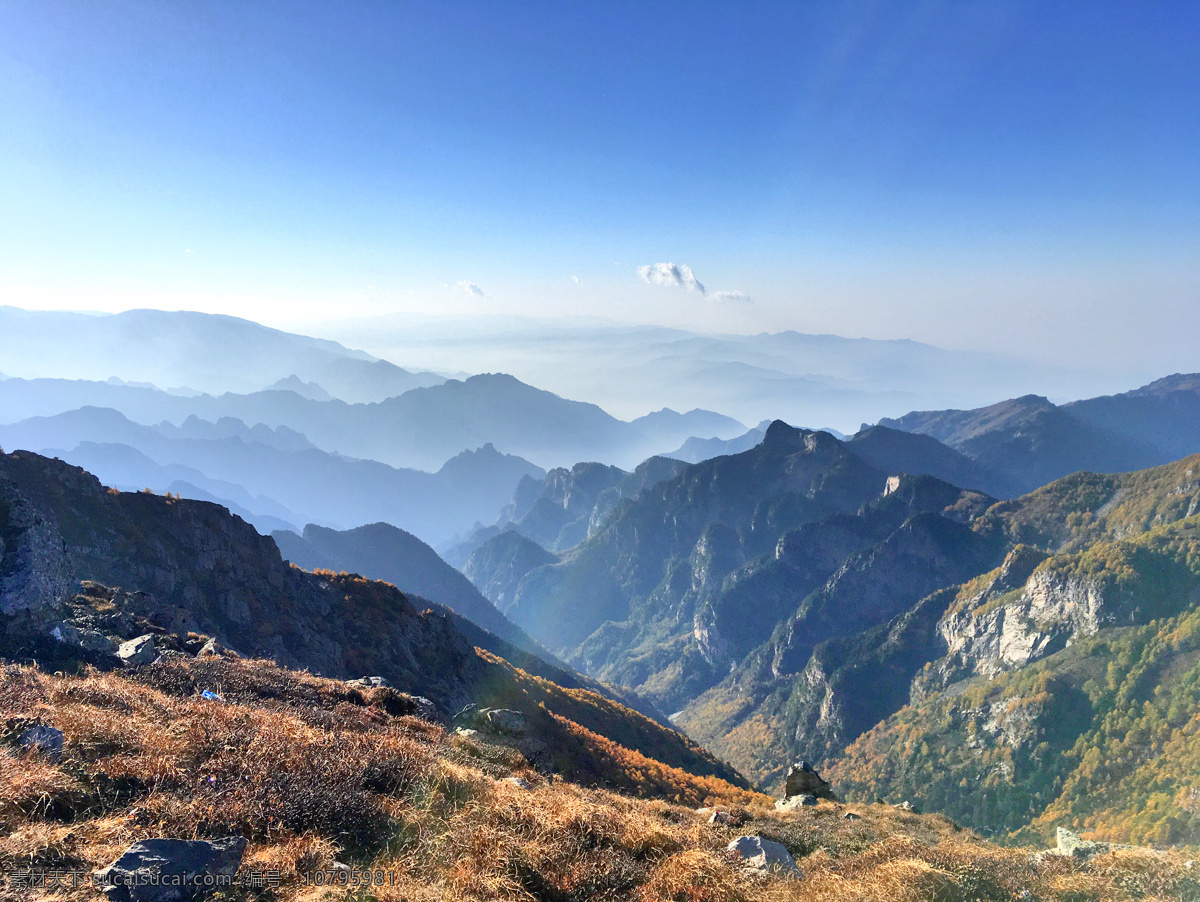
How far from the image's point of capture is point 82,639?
62.3ft

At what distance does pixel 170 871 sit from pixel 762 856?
37.4ft

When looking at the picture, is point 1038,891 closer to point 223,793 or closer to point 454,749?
point 454,749

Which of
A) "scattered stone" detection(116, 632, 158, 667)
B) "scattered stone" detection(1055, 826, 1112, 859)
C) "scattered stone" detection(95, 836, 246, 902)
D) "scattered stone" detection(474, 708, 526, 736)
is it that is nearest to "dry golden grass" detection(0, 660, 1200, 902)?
"scattered stone" detection(95, 836, 246, 902)

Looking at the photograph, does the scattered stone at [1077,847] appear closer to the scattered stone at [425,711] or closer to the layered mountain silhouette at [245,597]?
the scattered stone at [425,711]

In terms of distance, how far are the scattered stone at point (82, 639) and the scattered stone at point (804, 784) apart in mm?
38189

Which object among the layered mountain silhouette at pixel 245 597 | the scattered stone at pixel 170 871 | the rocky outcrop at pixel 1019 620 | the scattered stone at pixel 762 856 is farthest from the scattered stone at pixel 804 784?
the rocky outcrop at pixel 1019 620

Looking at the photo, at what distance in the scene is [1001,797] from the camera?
114 metres

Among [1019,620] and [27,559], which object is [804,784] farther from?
[1019,620]

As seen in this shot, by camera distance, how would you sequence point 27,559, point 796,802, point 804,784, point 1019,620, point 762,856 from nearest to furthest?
1. point 762,856
2. point 27,559
3. point 796,802
4. point 804,784
5. point 1019,620

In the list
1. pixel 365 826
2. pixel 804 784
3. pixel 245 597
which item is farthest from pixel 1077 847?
pixel 245 597

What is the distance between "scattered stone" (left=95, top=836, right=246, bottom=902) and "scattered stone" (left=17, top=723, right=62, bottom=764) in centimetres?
429

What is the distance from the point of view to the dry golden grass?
817 centimetres

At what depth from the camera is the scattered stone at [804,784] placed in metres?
37.1

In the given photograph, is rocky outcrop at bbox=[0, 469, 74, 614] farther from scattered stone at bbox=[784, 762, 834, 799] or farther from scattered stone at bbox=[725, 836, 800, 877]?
scattered stone at bbox=[784, 762, 834, 799]
